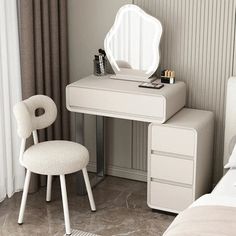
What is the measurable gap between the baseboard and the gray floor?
95 mm

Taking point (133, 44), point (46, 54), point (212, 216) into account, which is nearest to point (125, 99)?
point (133, 44)

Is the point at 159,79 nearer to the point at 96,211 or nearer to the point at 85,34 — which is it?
the point at 85,34

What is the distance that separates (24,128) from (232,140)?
129 cm

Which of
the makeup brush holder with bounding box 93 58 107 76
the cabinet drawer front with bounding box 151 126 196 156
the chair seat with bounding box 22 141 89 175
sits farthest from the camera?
the makeup brush holder with bounding box 93 58 107 76

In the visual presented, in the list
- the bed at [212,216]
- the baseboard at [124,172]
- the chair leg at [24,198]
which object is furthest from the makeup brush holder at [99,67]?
the bed at [212,216]

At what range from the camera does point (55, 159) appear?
10.7 feet

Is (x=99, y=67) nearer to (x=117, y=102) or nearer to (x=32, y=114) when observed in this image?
(x=117, y=102)

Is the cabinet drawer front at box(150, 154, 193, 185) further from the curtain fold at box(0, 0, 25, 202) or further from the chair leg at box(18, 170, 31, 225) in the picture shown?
the curtain fold at box(0, 0, 25, 202)

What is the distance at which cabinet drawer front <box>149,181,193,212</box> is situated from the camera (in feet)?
11.4

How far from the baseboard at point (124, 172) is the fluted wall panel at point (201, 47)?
1.77 feet

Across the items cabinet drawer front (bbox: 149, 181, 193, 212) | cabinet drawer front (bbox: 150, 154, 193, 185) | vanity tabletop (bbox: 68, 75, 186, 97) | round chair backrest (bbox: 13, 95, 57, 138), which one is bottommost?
cabinet drawer front (bbox: 149, 181, 193, 212)

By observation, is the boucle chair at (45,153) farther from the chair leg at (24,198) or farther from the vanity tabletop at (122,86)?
the vanity tabletop at (122,86)

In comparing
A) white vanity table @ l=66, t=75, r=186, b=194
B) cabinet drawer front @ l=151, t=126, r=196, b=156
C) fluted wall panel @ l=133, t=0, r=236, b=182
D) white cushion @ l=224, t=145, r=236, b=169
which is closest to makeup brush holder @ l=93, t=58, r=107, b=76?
white vanity table @ l=66, t=75, r=186, b=194

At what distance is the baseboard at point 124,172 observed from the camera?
13.4 feet
